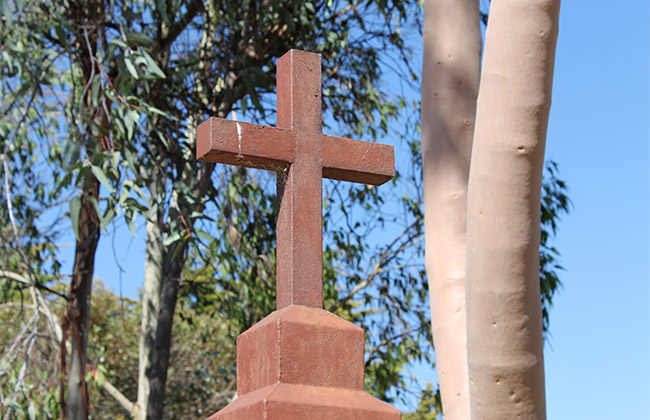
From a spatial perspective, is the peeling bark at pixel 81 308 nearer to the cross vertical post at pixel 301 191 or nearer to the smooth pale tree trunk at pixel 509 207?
the cross vertical post at pixel 301 191

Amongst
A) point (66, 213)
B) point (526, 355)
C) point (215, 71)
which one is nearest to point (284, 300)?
point (526, 355)

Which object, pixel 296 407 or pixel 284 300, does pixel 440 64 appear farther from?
pixel 296 407

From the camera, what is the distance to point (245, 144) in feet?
8.85

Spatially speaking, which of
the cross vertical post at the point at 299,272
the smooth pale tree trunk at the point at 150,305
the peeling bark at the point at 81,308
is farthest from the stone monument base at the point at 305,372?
the smooth pale tree trunk at the point at 150,305

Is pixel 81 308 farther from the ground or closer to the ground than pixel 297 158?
farther from the ground

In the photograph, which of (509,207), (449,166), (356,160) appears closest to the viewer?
(509,207)

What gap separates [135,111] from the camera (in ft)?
17.9

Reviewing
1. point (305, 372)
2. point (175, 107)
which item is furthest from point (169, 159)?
point (305, 372)

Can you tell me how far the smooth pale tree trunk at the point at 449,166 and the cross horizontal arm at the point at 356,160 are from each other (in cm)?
67

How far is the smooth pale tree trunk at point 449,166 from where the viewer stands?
3.45m

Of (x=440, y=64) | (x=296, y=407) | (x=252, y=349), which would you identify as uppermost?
→ (x=440, y=64)

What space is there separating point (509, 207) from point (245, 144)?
829 millimetres

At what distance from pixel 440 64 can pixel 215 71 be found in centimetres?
430

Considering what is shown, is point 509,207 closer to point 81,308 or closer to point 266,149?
point 266,149
